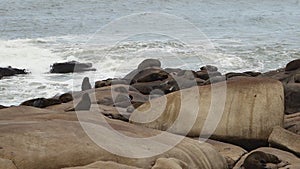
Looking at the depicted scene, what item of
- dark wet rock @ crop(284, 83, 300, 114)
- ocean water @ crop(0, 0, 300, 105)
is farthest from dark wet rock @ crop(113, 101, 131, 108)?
ocean water @ crop(0, 0, 300, 105)

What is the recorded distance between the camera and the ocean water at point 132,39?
16250mm

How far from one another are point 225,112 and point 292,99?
5.66ft

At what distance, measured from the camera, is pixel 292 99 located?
7.85 m

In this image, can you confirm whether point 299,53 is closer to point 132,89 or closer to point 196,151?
point 132,89

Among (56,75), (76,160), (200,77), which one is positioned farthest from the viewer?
(56,75)

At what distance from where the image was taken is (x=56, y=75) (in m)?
15.9

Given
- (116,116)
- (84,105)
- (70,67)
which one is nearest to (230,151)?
(116,116)

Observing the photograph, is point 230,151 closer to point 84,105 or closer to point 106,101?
point 84,105

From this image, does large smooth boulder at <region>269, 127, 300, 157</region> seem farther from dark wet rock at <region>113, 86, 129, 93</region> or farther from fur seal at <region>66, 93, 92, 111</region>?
dark wet rock at <region>113, 86, 129, 93</region>

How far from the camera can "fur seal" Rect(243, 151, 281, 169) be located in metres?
5.44

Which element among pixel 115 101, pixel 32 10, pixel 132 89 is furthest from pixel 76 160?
pixel 32 10

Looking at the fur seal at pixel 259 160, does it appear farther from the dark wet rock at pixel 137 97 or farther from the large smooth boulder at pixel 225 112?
the dark wet rock at pixel 137 97

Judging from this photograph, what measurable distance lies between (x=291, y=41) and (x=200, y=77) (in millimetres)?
9916

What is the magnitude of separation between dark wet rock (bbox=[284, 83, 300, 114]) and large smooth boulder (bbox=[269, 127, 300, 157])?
165 centimetres
